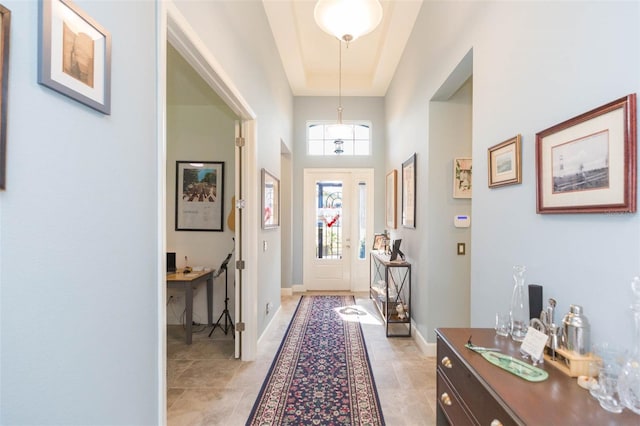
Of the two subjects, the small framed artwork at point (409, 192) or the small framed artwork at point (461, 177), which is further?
the small framed artwork at point (409, 192)

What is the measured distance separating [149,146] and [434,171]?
8.46 feet

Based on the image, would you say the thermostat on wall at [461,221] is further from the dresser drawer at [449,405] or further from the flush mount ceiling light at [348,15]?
the flush mount ceiling light at [348,15]

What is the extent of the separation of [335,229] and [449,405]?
4.47m

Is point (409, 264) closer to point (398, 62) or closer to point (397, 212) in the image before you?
point (397, 212)

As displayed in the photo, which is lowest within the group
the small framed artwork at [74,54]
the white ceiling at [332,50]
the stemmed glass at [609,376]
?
the stemmed glass at [609,376]

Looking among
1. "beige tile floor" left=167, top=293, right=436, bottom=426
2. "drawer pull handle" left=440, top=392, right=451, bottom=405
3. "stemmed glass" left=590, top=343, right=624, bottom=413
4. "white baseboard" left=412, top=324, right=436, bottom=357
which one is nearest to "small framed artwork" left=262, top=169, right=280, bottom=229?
"beige tile floor" left=167, top=293, right=436, bottom=426

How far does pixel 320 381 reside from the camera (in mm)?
2617

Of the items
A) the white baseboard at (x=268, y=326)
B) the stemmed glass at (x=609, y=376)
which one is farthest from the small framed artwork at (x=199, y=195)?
the stemmed glass at (x=609, y=376)

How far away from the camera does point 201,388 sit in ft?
8.24

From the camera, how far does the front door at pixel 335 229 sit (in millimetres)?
5781

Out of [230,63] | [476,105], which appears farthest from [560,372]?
[230,63]

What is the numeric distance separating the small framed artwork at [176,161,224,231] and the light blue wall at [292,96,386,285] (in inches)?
73.4

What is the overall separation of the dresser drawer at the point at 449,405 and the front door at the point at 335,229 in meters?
4.23

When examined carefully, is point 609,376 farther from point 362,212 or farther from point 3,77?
point 362,212
